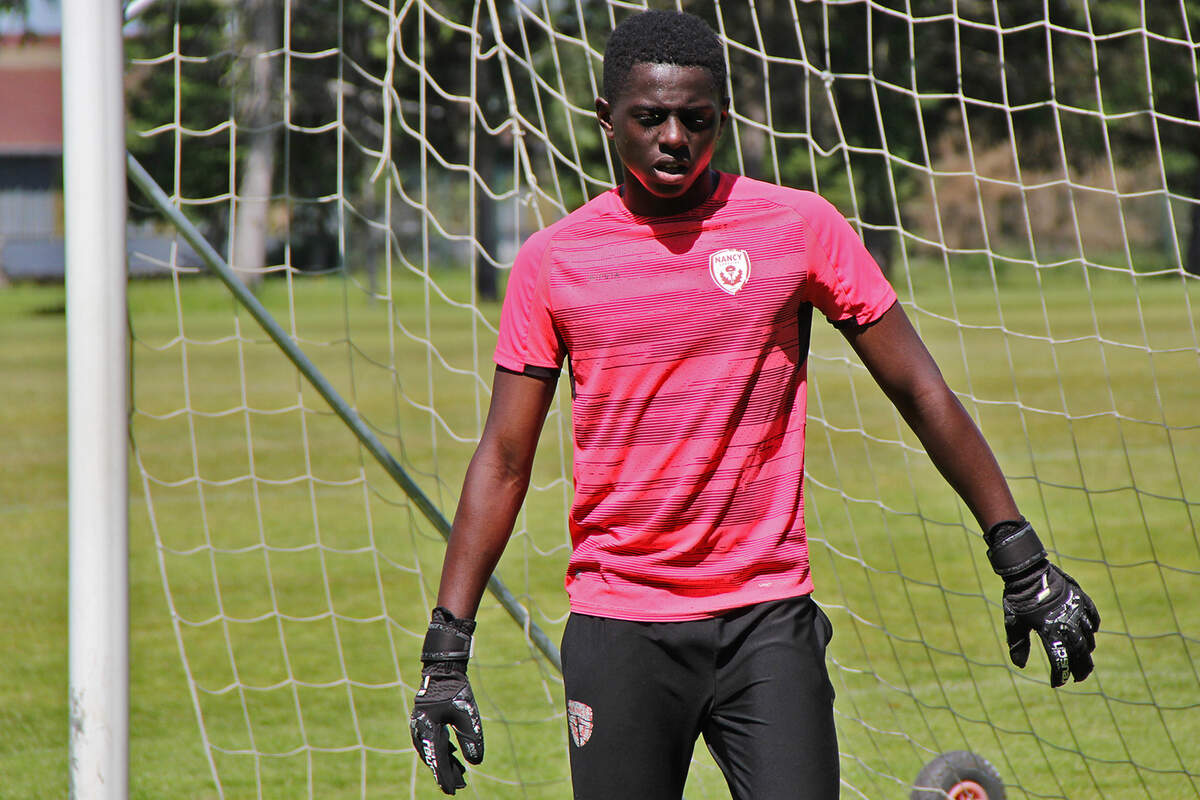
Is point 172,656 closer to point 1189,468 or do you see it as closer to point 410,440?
point 410,440

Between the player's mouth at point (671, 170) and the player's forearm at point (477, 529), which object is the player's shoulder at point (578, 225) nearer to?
the player's mouth at point (671, 170)

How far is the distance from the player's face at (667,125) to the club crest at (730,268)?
12 cm

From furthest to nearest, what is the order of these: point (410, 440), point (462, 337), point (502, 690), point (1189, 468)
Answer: point (462, 337), point (410, 440), point (1189, 468), point (502, 690)

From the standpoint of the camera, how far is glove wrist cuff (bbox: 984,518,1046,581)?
2211 mm

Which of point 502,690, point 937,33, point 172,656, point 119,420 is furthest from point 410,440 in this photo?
point 937,33

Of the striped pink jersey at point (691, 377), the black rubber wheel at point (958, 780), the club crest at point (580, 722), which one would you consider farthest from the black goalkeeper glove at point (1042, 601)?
the black rubber wheel at point (958, 780)

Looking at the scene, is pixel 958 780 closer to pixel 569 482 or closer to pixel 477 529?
pixel 477 529

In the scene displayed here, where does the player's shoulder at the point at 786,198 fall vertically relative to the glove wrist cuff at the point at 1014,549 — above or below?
above

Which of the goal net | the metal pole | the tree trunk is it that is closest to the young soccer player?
the metal pole

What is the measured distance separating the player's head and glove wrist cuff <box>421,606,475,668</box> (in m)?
0.77

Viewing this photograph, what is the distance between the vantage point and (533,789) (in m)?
4.09

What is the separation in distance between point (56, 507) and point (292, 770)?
5.32 m

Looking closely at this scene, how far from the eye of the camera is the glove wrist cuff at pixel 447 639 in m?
2.22

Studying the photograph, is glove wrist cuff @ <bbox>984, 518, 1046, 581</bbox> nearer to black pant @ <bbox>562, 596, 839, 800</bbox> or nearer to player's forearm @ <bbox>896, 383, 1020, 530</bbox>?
player's forearm @ <bbox>896, 383, 1020, 530</bbox>
